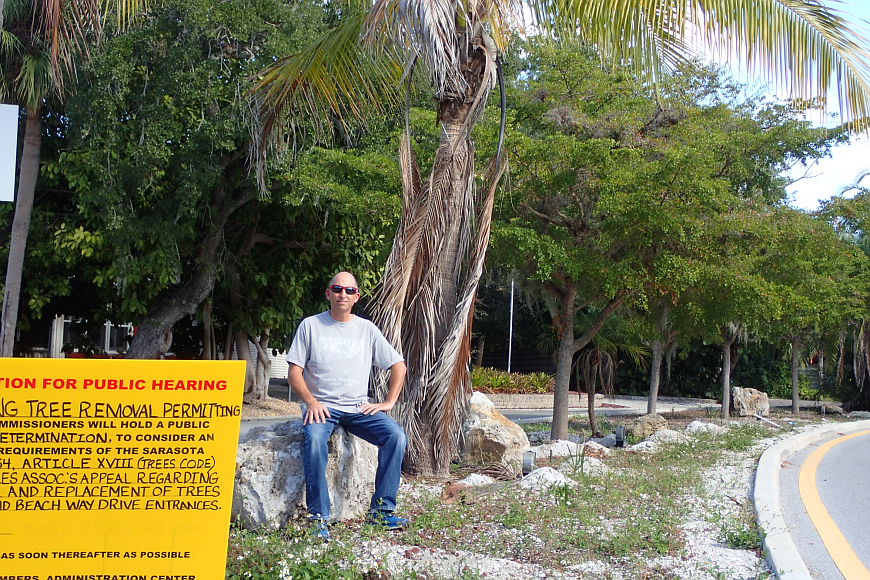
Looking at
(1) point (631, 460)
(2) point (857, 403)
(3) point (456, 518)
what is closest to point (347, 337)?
(3) point (456, 518)

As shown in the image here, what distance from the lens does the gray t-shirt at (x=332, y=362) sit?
520 centimetres

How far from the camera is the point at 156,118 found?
12906 millimetres

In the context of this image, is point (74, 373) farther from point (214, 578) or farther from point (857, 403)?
point (857, 403)

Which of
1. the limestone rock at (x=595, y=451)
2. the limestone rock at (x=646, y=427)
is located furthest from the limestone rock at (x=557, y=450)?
the limestone rock at (x=646, y=427)

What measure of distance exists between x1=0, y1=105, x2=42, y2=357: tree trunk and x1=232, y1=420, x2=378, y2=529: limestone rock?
364 inches

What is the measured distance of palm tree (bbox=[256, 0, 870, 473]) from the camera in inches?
261

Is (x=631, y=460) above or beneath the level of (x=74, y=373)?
beneath

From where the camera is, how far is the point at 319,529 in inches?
186

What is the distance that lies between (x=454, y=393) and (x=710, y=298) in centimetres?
650

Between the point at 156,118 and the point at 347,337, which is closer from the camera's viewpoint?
the point at 347,337

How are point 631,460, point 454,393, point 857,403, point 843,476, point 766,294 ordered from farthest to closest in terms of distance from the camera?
point 857,403 → point 766,294 → point 843,476 → point 631,460 → point 454,393

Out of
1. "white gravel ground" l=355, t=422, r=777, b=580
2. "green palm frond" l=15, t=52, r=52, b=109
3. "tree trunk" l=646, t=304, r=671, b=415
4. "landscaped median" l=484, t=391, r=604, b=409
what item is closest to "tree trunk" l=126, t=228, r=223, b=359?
"green palm frond" l=15, t=52, r=52, b=109

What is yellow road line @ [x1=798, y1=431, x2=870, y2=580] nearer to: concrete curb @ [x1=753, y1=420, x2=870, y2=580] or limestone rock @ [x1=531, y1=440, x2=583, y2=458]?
concrete curb @ [x1=753, y1=420, x2=870, y2=580]

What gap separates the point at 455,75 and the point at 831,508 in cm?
551
